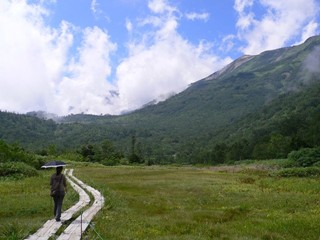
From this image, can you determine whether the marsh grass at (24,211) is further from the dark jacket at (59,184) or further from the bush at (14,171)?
the bush at (14,171)

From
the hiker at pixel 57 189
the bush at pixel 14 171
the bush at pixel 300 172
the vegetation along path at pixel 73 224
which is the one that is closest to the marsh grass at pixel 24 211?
the vegetation along path at pixel 73 224

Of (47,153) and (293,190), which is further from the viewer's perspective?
(47,153)

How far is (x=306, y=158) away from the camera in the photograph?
73188mm

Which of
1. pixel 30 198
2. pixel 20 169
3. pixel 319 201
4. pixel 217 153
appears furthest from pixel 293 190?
pixel 217 153

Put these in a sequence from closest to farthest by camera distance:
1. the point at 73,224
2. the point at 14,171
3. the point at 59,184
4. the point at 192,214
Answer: the point at 73,224
the point at 59,184
the point at 192,214
the point at 14,171

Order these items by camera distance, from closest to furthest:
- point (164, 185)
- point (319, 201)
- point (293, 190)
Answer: point (319, 201) → point (293, 190) → point (164, 185)

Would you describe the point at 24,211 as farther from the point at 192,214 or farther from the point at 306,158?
the point at 306,158

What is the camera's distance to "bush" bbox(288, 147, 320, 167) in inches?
2830

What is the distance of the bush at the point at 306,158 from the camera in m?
71.9

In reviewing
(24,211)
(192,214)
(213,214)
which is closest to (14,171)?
(24,211)

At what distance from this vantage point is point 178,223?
24.2 m

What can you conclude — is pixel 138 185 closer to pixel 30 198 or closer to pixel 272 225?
pixel 30 198

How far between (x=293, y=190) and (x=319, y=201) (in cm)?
887

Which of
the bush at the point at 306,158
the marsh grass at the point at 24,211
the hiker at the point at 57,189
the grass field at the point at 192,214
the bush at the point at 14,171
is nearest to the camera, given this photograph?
the marsh grass at the point at 24,211
